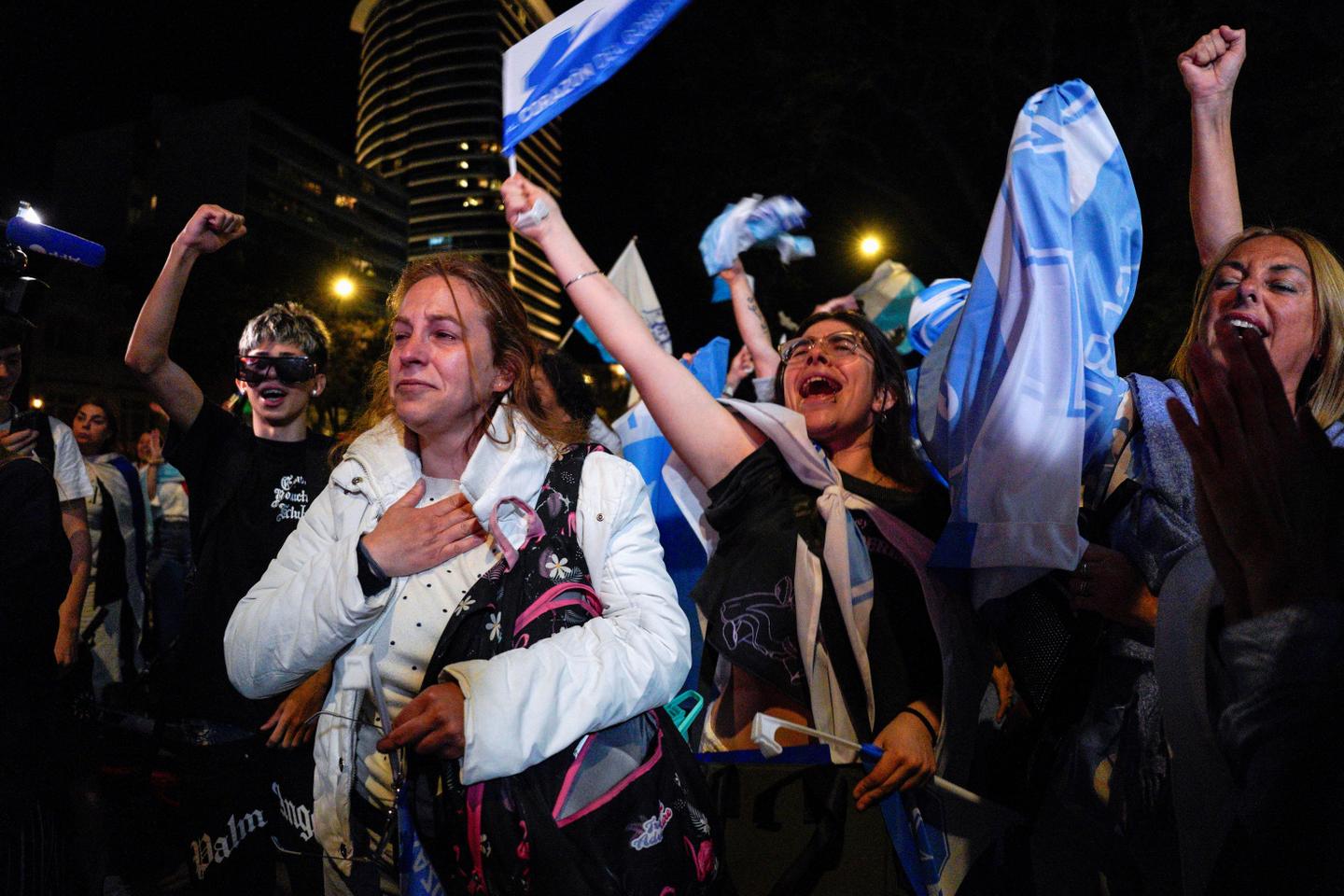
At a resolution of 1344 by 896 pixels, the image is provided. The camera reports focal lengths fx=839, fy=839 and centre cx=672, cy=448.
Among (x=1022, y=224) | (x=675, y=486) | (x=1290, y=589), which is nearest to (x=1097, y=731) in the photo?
(x=1290, y=589)

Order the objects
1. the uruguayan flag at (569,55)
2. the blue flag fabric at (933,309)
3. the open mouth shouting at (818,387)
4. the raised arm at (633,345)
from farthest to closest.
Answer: the blue flag fabric at (933,309) → the open mouth shouting at (818,387) → the uruguayan flag at (569,55) → the raised arm at (633,345)

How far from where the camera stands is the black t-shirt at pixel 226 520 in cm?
299

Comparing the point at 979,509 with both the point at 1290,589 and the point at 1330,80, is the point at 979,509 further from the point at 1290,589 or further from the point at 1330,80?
the point at 1330,80

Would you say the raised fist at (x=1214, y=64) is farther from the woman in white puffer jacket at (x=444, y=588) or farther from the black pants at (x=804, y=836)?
the black pants at (x=804, y=836)

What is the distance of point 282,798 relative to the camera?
221 cm

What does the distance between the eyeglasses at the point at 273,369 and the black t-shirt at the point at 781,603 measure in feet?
6.58

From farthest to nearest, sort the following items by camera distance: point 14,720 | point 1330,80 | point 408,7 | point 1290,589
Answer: point 408,7 < point 1330,80 < point 14,720 < point 1290,589

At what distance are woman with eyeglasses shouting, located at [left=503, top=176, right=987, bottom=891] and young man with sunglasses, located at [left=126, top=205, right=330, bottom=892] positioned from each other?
1.28 metres

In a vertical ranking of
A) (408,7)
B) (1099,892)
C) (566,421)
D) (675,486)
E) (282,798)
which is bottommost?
(1099,892)

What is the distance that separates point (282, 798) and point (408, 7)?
58317mm

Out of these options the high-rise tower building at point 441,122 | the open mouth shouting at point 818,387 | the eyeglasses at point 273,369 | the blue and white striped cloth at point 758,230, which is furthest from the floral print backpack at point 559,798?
the high-rise tower building at point 441,122

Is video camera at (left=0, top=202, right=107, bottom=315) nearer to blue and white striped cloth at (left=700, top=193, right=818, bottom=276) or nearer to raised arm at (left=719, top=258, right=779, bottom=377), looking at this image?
blue and white striped cloth at (left=700, top=193, right=818, bottom=276)

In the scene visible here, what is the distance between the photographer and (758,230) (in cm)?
442

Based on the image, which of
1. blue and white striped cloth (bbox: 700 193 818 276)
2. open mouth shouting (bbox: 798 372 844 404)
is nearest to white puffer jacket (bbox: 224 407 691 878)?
open mouth shouting (bbox: 798 372 844 404)
